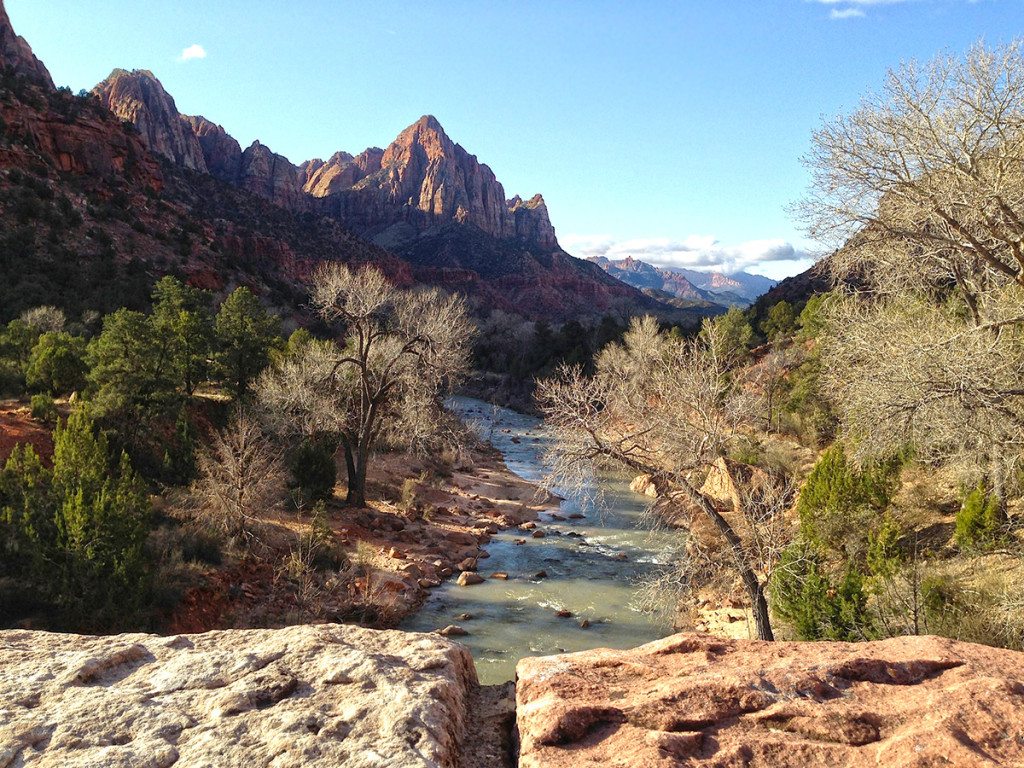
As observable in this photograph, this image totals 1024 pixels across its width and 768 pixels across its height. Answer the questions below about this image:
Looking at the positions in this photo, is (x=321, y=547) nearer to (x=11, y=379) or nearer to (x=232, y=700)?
(x=11, y=379)

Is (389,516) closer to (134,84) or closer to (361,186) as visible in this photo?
(134,84)

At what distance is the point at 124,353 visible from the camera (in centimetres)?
1750

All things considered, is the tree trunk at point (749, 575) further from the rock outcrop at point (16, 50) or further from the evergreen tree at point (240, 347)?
the rock outcrop at point (16, 50)

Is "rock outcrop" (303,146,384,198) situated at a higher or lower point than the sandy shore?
higher

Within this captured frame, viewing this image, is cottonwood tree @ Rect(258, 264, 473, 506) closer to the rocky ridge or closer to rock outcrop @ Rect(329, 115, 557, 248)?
the rocky ridge

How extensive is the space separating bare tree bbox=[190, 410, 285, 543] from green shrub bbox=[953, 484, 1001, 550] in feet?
47.0

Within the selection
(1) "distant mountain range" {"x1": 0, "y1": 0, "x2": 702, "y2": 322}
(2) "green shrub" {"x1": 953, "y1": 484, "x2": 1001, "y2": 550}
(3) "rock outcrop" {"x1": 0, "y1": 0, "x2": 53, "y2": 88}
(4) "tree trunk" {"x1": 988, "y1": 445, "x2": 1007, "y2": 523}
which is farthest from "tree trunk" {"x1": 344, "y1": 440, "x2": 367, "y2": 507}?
(3) "rock outcrop" {"x1": 0, "y1": 0, "x2": 53, "y2": 88}

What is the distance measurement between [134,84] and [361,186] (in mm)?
50688

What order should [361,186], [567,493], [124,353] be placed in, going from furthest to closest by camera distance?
[361,186] → [567,493] → [124,353]

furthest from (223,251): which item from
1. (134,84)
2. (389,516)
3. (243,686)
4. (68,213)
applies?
(134,84)

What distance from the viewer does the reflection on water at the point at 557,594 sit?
1191cm

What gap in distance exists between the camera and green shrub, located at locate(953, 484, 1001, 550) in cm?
1138

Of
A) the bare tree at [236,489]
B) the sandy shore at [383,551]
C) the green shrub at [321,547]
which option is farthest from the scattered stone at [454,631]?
the bare tree at [236,489]

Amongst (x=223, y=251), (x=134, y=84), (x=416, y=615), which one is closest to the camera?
(x=416, y=615)
